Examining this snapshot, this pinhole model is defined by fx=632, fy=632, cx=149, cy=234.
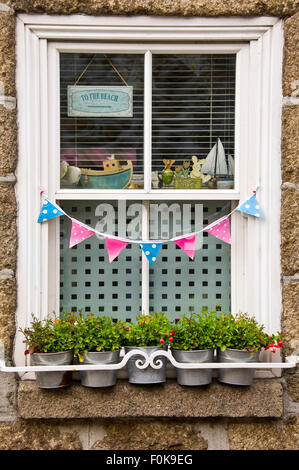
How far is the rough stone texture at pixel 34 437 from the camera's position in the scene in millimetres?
3191

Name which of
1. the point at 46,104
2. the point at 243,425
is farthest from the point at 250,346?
the point at 46,104

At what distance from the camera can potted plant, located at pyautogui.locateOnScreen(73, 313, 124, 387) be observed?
3061mm

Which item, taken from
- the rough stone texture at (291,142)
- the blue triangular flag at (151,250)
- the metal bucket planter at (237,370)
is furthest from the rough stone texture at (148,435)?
the rough stone texture at (291,142)

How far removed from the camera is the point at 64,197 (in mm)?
3316

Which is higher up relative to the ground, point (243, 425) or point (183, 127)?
point (183, 127)

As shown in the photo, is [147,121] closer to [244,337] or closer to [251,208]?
[251,208]

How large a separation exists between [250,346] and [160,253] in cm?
72

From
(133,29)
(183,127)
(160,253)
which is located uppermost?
(133,29)

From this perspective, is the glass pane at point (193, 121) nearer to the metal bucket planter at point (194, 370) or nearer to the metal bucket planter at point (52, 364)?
the metal bucket planter at point (194, 370)

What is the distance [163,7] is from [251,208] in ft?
3.65

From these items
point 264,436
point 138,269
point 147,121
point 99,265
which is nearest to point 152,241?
point 138,269

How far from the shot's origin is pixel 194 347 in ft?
10.1

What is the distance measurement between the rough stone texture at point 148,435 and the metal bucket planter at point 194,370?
0.27 metres

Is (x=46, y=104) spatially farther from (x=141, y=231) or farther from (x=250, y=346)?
(x=250, y=346)
